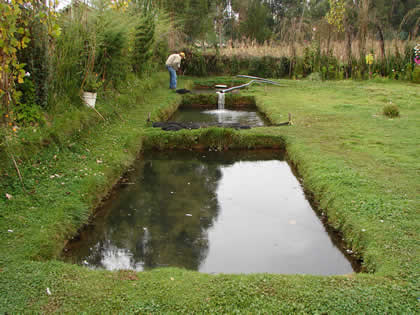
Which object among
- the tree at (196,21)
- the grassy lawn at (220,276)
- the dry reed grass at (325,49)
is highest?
the tree at (196,21)

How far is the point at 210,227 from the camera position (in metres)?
4.44

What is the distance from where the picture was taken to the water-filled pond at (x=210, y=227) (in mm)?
3781

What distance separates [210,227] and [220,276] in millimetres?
1338

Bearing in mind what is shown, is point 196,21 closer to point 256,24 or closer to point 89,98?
point 256,24

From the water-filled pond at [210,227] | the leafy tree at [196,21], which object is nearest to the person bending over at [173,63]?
the water-filled pond at [210,227]

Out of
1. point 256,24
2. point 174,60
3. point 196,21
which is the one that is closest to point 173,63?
point 174,60

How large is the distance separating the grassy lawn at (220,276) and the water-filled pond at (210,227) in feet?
0.80

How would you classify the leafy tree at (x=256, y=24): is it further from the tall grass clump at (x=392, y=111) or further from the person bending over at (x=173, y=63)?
the tall grass clump at (x=392, y=111)

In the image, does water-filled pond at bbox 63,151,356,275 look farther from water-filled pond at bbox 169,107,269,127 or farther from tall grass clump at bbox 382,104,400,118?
tall grass clump at bbox 382,104,400,118

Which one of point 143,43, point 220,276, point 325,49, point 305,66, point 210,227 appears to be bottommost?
point 210,227

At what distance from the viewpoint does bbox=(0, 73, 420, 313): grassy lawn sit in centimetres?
280

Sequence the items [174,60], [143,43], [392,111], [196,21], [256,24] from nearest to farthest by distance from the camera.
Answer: [392,111]
[143,43]
[174,60]
[196,21]
[256,24]

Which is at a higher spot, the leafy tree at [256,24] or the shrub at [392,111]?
the leafy tree at [256,24]

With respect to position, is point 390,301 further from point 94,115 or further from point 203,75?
point 203,75
